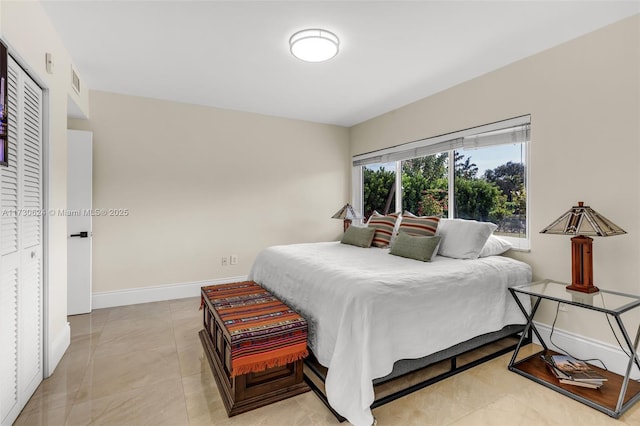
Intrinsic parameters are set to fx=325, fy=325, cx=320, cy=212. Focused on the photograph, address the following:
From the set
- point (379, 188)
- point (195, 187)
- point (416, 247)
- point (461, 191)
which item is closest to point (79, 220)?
point (195, 187)

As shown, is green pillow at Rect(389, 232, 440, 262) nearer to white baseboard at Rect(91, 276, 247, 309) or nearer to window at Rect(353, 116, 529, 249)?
window at Rect(353, 116, 529, 249)

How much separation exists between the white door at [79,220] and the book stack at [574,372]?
430 cm

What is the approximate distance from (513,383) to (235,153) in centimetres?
380

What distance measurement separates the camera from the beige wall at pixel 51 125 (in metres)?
1.83

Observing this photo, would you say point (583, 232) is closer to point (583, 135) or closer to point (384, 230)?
point (583, 135)

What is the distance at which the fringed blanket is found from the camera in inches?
73.0

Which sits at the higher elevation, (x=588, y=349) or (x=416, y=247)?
(x=416, y=247)

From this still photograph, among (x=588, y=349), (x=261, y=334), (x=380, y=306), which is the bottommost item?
(x=588, y=349)

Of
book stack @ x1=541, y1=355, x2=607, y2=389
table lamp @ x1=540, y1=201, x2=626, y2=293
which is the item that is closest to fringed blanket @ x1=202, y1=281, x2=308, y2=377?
book stack @ x1=541, y1=355, x2=607, y2=389

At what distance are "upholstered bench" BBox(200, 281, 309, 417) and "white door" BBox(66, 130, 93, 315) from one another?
208 cm

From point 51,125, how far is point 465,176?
12.1ft

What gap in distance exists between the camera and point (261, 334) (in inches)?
75.6

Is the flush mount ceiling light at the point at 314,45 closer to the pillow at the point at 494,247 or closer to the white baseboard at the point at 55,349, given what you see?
the pillow at the point at 494,247

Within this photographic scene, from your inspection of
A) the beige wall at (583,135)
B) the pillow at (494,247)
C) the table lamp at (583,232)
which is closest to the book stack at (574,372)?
the beige wall at (583,135)
